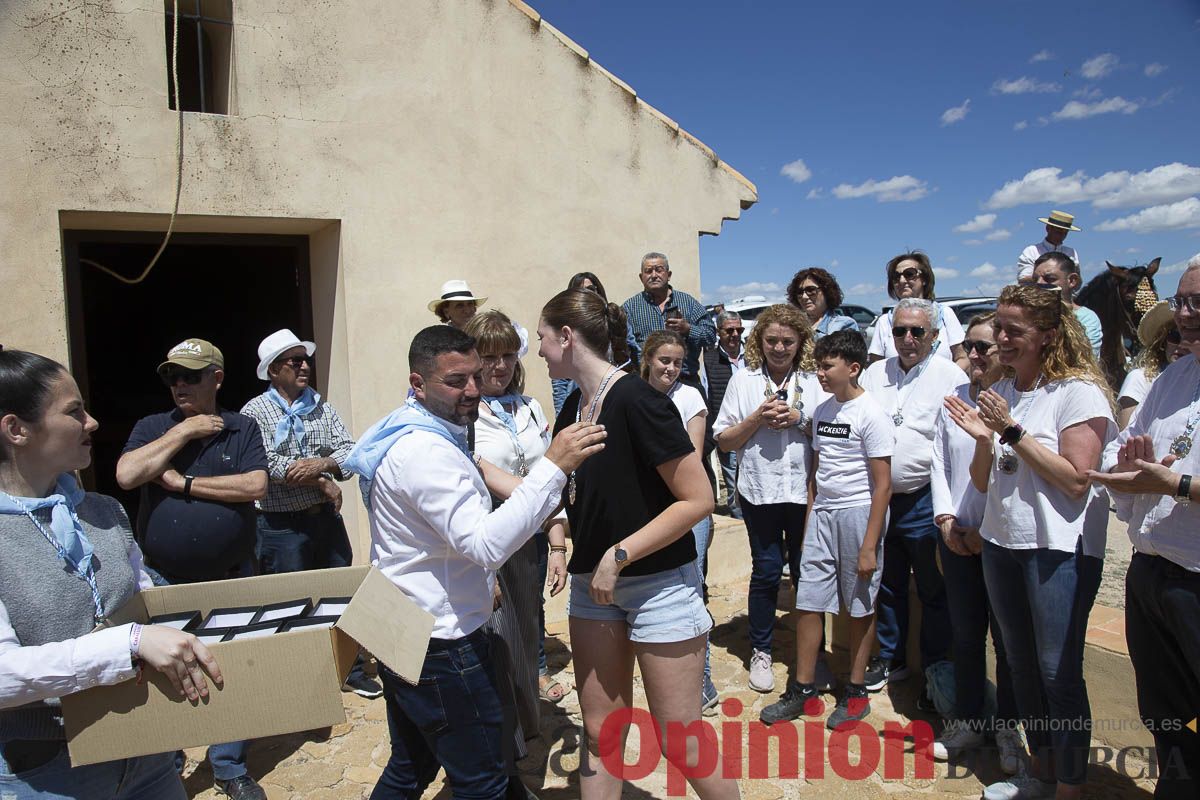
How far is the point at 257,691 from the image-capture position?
200 centimetres

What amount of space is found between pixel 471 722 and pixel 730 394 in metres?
2.84

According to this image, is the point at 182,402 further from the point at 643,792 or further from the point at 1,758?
the point at 643,792

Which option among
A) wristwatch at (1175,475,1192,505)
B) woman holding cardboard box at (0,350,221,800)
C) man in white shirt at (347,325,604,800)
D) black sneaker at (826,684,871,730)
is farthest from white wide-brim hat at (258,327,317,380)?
wristwatch at (1175,475,1192,505)

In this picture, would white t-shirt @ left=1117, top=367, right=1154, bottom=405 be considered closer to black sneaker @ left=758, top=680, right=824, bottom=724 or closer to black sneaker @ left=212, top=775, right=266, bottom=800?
black sneaker @ left=758, top=680, right=824, bottom=724

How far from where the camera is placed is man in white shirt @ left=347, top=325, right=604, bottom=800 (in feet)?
7.39

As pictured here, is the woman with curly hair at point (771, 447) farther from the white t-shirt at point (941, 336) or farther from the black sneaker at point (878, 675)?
the white t-shirt at point (941, 336)

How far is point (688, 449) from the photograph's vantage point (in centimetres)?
253

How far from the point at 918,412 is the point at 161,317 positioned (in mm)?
7846

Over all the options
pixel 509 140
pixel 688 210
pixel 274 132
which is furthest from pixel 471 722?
pixel 688 210

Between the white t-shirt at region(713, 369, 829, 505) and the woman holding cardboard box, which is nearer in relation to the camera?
the woman holding cardboard box

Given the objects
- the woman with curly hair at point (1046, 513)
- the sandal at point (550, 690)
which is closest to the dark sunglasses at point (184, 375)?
the sandal at point (550, 690)

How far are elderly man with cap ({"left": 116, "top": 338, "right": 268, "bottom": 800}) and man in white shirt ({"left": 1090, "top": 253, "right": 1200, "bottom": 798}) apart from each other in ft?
11.9

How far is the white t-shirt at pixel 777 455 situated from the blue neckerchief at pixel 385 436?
96.0 inches

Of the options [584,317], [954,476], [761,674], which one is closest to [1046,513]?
[954,476]
